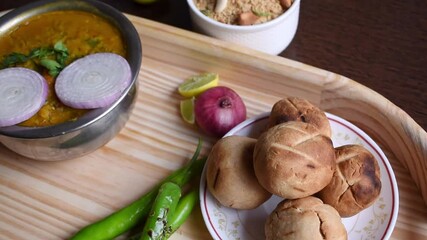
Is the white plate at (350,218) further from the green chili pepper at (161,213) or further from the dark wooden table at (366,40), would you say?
the dark wooden table at (366,40)

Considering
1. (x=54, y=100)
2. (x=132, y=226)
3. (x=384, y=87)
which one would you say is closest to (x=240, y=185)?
(x=132, y=226)

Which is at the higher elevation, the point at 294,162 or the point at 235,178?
the point at 294,162

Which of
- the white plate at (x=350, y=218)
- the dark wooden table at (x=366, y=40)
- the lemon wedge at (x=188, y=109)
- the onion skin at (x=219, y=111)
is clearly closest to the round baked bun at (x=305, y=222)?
the white plate at (x=350, y=218)

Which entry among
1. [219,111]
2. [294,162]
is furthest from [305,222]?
[219,111]

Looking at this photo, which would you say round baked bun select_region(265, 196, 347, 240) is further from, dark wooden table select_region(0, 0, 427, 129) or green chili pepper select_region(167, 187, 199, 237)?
dark wooden table select_region(0, 0, 427, 129)

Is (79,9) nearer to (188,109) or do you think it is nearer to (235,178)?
(188,109)

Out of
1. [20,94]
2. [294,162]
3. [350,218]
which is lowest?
[350,218]

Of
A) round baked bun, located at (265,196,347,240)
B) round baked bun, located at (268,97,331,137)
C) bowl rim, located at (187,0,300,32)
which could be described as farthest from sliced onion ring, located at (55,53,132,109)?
round baked bun, located at (265,196,347,240)
